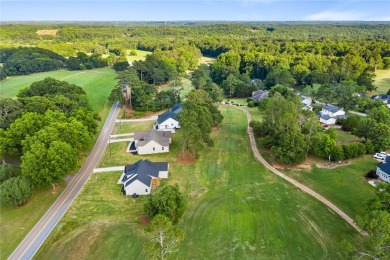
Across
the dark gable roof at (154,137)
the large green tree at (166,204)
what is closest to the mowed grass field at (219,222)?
the large green tree at (166,204)

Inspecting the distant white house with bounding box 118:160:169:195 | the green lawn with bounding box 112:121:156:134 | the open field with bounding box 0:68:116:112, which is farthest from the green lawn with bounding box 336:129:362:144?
the open field with bounding box 0:68:116:112

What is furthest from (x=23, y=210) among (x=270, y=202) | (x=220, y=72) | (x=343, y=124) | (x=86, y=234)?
(x=220, y=72)

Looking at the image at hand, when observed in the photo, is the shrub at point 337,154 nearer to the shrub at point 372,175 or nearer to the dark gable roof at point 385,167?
the shrub at point 372,175

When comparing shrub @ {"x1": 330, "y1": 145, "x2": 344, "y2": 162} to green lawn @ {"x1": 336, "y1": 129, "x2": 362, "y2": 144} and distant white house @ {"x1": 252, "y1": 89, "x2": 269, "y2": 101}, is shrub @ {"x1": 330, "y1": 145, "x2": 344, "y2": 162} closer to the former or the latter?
green lawn @ {"x1": 336, "y1": 129, "x2": 362, "y2": 144}

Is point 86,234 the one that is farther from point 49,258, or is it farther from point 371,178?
point 371,178

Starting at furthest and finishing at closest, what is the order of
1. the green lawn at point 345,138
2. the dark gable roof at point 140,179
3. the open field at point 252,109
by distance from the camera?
the open field at point 252,109 < the green lawn at point 345,138 < the dark gable roof at point 140,179

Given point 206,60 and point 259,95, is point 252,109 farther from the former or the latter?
point 206,60

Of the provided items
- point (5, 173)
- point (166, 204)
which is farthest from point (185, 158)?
point (5, 173)
